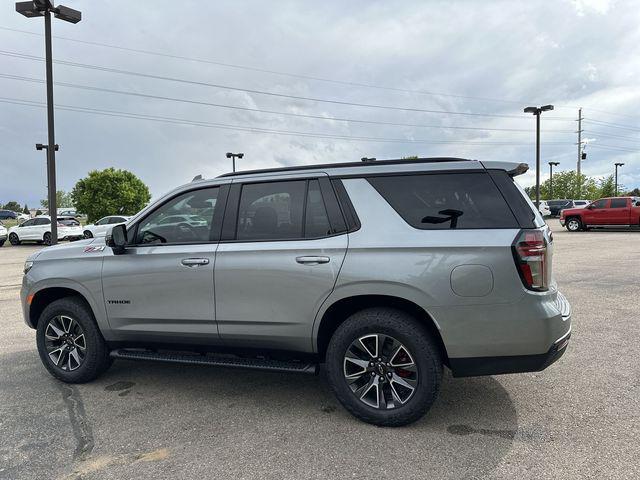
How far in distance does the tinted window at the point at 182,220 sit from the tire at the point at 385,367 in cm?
148

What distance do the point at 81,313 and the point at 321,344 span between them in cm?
226

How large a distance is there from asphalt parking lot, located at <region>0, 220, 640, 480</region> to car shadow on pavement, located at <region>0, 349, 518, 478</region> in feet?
0.04

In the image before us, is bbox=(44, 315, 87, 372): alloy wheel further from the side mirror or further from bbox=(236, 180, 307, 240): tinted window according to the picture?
bbox=(236, 180, 307, 240): tinted window

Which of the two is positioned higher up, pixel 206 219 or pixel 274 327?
pixel 206 219

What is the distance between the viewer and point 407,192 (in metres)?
3.36

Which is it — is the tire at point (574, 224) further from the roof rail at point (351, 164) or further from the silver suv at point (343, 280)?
the roof rail at point (351, 164)

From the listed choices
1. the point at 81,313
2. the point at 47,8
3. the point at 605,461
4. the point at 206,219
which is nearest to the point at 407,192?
the point at 206,219

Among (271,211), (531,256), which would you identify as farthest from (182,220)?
(531,256)

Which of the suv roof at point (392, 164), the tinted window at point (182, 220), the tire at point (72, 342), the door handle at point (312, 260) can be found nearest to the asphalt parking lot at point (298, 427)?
the tire at point (72, 342)

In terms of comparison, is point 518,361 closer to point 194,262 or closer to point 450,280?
A: point 450,280

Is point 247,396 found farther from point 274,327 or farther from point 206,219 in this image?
point 206,219

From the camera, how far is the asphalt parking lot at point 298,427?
2799mm

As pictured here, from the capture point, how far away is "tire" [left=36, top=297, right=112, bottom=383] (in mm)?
4168

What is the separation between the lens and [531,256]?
3012 millimetres
